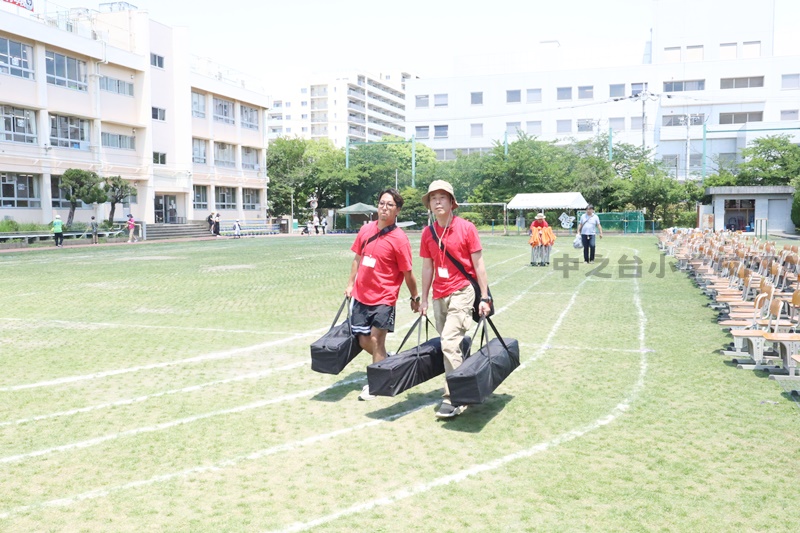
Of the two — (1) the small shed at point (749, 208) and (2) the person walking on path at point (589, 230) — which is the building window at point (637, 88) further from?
(2) the person walking on path at point (589, 230)

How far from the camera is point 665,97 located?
67688mm

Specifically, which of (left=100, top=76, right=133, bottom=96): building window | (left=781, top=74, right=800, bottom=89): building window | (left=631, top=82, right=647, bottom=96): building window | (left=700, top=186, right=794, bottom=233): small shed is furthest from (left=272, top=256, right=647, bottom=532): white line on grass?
(left=781, top=74, right=800, bottom=89): building window

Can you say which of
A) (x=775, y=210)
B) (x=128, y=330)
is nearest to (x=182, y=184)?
(x=775, y=210)

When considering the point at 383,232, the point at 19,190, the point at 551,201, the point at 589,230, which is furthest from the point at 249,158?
the point at 383,232

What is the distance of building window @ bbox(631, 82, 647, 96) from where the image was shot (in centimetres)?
6950

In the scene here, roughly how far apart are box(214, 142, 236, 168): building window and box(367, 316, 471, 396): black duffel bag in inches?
2020

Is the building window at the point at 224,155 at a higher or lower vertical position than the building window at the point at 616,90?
lower

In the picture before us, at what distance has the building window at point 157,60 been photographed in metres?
47.1

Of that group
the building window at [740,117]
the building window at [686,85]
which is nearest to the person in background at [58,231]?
the building window at [686,85]

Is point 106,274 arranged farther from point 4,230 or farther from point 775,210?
point 775,210

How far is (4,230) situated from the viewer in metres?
33.0

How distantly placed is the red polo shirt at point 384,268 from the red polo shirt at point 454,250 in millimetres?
411

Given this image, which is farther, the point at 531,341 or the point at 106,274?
the point at 106,274

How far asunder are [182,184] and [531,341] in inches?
1728
